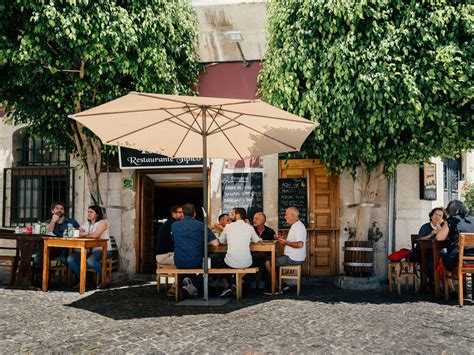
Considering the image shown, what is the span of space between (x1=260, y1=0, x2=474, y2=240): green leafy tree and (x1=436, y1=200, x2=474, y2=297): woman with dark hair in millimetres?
1328

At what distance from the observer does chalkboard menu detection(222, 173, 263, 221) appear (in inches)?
442

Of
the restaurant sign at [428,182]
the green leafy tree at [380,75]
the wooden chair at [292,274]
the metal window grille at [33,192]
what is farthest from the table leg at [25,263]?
the restaurant sign at [428,182]

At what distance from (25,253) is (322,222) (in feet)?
18.9

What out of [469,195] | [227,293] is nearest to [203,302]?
[227,293]

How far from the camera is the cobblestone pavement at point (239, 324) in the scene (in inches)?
204

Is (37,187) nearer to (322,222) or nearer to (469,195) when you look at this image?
(322,222)

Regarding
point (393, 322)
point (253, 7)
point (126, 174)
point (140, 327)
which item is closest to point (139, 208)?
point (126, 174)

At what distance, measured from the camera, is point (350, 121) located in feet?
27.6

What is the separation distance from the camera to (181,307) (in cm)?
724

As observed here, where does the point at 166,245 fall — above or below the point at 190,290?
above

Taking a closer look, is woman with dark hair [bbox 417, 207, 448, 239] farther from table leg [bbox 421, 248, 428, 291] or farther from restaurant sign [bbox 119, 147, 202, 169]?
restaurant sign [bbox 119, 147, 202, 169]

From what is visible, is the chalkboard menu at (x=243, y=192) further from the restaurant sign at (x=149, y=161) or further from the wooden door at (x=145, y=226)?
the wooden door at (x=145, y=226)

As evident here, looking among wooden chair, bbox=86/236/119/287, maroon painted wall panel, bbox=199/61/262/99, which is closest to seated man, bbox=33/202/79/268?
wooden chair, bbox=86/236/119/287

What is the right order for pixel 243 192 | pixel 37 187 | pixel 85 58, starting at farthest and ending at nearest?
pixel 37 187 → pixel 243 192 → pixel 85 58
